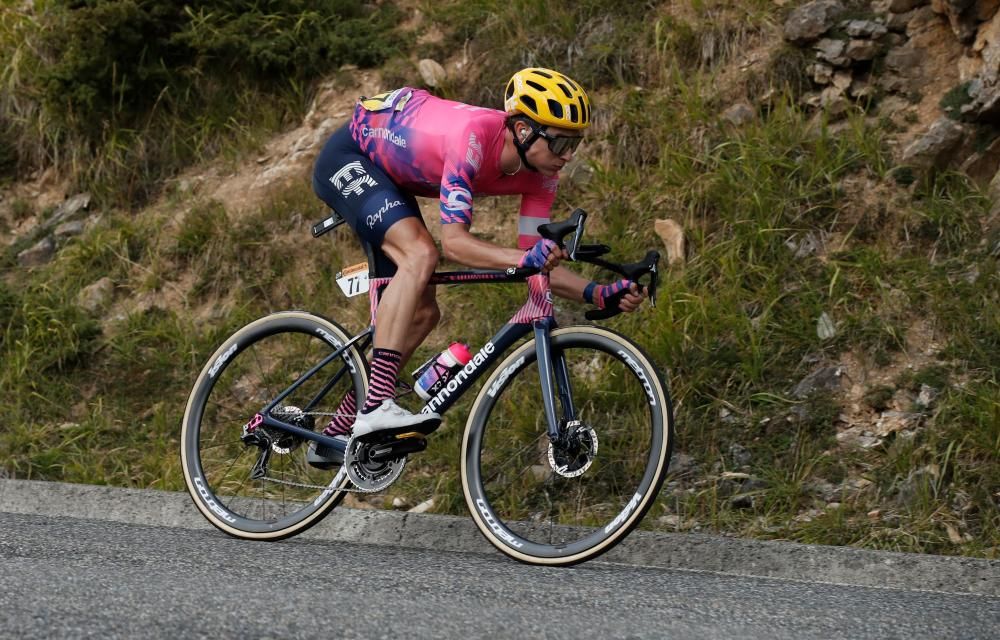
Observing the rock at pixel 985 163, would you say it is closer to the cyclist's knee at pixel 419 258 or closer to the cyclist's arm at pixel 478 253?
the cyclist's arm at pixel 478 253

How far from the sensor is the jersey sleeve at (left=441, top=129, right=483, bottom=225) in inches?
192

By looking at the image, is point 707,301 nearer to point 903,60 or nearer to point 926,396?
point 926,396

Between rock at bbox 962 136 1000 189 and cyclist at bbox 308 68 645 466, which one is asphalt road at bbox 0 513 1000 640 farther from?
rock at bbox 962 136 1000 189

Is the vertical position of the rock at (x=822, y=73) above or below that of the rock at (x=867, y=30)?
below

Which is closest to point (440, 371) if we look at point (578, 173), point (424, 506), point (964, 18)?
point (424, 506)

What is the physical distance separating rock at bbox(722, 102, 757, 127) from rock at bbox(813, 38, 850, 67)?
1.73ft

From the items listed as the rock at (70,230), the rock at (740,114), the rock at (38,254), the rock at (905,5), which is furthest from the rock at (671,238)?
the rock at (38,254)

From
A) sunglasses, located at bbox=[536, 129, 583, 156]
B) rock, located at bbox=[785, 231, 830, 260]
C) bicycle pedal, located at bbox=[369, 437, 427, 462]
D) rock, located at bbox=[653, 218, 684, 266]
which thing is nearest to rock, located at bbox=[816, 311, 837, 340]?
rock, located at bbox=[785, 231, 830, 260]

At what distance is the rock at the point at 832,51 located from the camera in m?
7.50

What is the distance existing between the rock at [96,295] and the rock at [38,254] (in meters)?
0.67

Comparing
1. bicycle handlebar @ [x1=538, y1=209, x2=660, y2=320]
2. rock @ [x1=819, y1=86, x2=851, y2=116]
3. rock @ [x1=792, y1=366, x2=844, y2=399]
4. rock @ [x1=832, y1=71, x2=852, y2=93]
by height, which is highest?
bicycle handlebar @ [x1=538, y1=209, x2=660, y2=320]

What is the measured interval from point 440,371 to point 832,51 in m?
3.80

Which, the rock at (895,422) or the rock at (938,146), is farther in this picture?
the rock at (938,146)

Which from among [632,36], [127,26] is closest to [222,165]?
[127,26]
